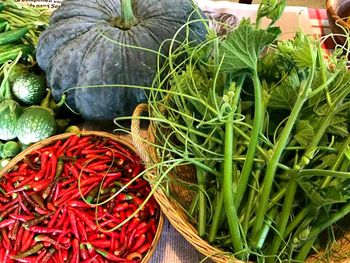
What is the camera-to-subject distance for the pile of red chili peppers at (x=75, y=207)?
688 mm

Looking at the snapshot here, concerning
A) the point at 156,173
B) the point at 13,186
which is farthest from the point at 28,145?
the point at 156,173

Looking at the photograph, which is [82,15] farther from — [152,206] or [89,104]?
[152,206]

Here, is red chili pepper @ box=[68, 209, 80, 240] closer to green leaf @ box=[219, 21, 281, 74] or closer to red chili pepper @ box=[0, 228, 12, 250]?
red chili pepper @ box=[0, 228, 12, 250]

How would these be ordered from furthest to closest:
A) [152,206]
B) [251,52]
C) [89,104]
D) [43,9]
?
[43,9] → [89,104] → [152,206] → [251,52]

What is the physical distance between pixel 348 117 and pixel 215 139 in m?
0.20

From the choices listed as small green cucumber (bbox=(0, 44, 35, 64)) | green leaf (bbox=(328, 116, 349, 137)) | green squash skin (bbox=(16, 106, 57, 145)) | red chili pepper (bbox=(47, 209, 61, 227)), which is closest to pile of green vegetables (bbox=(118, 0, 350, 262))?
green leaf (bbox=(328, 116, 349, 137))

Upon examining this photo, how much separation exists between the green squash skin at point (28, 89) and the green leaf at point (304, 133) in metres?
0.60

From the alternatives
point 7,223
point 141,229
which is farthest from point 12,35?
point 141,229

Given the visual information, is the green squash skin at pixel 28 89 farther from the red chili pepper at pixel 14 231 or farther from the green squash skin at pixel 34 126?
the red chili pepper at pixel 14 231

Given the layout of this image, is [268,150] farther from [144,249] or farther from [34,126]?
[34,126]

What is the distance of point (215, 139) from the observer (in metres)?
0.63

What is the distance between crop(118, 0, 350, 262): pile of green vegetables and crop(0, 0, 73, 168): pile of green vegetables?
349mm

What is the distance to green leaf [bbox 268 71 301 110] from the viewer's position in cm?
61

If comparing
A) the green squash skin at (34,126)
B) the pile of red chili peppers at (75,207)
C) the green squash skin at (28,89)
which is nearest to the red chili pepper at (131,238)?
the pile of red chili peppers at (75,207)
